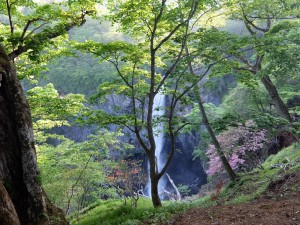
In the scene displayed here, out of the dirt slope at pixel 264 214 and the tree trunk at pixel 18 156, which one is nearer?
the dirt slope at pixel 264 214

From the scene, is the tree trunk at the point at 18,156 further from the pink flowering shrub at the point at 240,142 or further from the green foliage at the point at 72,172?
the pink flowering shrub at the point at 240,142

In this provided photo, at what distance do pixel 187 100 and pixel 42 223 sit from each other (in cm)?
520

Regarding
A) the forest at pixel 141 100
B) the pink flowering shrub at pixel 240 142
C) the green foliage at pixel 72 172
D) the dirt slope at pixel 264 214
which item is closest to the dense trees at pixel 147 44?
the forest at pixel 141 100

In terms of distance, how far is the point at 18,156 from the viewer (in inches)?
213

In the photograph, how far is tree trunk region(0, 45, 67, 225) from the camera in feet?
17.2

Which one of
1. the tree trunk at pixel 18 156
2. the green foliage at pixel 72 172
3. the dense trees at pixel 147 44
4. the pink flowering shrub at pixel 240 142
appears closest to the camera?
the tree trunk at pixel 18 156

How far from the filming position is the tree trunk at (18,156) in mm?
5250

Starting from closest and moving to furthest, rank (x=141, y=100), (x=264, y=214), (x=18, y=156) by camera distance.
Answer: (x=264, y=214)
(x=18, y=156)
(x=141, y=100)

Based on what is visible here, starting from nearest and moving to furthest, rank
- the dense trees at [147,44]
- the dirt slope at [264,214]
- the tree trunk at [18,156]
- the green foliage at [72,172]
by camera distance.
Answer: the dirt slope at [264,214]
the tree trunk at [18,156]
the dense trees at [147,44]
the green foliage at [72,172]

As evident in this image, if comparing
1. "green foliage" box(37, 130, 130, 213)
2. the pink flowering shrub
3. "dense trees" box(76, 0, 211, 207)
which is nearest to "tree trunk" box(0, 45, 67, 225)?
"dense trees" box(76, 0, 211, 207)

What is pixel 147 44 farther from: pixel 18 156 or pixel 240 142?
pixel 240 142

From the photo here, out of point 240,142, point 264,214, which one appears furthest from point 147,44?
point 240,142

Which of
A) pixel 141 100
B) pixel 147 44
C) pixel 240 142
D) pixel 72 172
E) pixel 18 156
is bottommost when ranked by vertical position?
pixel 240 142

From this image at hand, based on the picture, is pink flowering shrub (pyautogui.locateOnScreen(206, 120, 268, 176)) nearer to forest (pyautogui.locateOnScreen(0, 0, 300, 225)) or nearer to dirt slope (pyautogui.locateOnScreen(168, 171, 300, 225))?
forest (pyautogui.locateOnScreen(0, 0, 300, 225))
